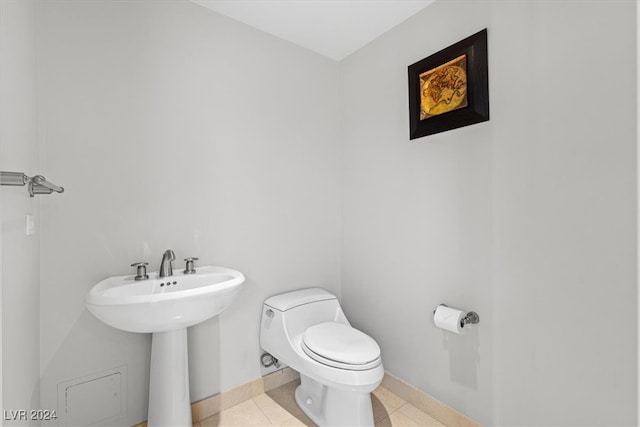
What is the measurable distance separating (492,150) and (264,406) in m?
1.78

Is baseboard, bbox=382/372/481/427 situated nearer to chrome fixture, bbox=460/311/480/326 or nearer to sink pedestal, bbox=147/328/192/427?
chrome fixture, bbox=460/311/480/326

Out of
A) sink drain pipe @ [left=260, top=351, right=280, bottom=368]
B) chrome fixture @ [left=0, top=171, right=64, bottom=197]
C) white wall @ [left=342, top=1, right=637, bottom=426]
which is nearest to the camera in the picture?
chrome fixture @ [left=0, top=171, right=64, bottom=197]

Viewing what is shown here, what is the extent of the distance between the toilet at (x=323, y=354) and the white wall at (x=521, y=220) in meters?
0.38

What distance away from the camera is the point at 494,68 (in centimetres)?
139

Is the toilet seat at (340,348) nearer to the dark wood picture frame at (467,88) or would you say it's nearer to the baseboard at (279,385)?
the baseboard at (279,385)

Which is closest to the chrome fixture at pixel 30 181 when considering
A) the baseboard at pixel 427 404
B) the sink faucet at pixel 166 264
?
the sink faucet at pixel 166 264

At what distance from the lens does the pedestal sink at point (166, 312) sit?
1.10 meters

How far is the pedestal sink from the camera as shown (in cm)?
110

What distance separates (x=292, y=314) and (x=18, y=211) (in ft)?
4.14

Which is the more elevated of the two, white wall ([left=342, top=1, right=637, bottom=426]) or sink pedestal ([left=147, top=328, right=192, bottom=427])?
white wall ([left=342, top=1, right=637, bottom=426])

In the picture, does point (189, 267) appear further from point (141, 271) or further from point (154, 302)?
point (154, 302)

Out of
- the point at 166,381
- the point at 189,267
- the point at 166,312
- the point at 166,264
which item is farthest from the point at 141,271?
the point at 166,381

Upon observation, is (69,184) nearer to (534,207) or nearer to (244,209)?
(244,209)

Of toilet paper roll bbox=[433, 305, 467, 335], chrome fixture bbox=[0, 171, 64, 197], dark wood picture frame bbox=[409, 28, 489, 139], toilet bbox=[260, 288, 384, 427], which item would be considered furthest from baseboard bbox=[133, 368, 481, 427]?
dark wood picture frame bbox=[409, 28, 489, 139]
